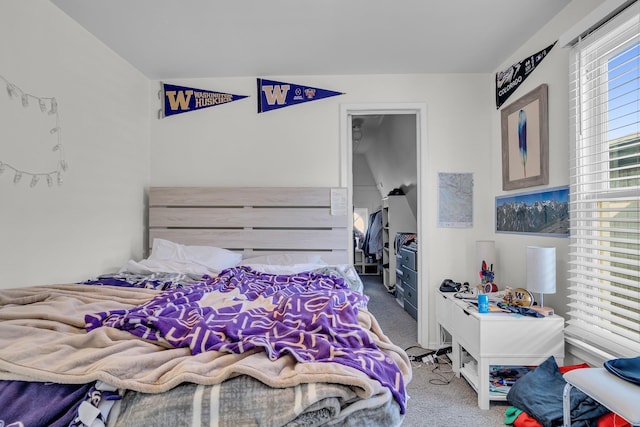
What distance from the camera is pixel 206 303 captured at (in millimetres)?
1491

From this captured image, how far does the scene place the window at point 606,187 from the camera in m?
1.60

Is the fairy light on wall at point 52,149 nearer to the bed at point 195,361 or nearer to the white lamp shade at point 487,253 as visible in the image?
the bed at point 195,361

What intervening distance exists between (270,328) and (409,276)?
2.92 metres

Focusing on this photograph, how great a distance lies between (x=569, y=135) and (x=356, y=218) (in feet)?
17.2

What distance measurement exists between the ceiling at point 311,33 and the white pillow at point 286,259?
166 centimetres

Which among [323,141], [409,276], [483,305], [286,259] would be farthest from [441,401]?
[323,141]

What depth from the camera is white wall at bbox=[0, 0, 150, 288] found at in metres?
1.78

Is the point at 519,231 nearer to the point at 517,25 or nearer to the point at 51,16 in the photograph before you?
the point at 517,25

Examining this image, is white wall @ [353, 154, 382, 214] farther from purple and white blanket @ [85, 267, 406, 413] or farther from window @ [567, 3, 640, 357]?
purple and white blanket @ [85, 267, 406, 413]

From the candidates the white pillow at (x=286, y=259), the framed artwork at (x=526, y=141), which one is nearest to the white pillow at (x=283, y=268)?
the white pillow at (x=286, y=259)

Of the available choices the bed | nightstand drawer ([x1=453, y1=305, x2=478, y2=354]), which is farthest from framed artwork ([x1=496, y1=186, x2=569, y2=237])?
the bed

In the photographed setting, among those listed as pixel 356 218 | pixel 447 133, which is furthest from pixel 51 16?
pixel 356 218

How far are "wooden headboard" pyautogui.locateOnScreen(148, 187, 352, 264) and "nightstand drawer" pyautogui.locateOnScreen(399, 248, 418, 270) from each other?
1028 millimetres

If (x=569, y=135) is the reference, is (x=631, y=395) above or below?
below
